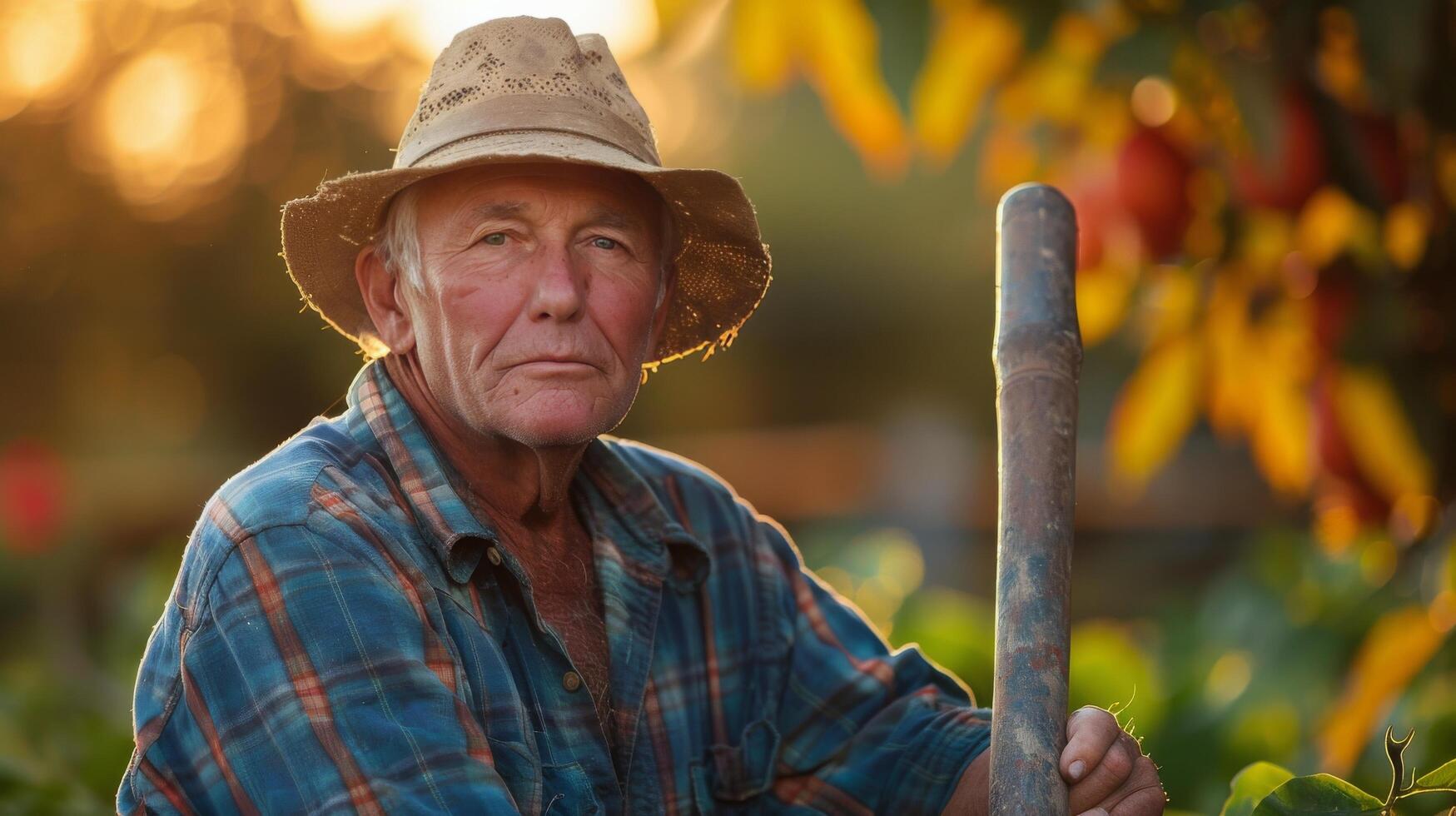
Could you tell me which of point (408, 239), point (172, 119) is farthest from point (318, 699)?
point (172, 119)

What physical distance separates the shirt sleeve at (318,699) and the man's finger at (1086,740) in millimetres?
556

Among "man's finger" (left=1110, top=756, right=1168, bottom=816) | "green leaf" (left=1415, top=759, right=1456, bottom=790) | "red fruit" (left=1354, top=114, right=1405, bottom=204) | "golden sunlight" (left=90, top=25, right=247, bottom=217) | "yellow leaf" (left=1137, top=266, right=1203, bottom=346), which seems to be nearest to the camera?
"green leaf" (left=1415, top=759, right=1456, bottom=790)

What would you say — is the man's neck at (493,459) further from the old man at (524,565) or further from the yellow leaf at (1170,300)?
the yellow leaf at (1170,300)

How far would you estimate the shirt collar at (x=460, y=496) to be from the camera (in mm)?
1777

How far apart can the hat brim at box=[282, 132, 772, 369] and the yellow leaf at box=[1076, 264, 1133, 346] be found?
0.64 meters

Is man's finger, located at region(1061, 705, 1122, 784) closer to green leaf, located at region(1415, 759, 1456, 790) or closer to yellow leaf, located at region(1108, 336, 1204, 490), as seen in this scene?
green leaf, located at region(1415, 759, 1456, 790)

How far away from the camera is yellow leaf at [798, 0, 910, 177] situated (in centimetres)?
220

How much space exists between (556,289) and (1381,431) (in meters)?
1.36

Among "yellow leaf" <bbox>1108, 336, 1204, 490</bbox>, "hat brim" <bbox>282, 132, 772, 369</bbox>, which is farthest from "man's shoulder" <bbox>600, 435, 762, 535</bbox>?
"yellow leaf" <bbox>1108, 336, 1204, 490</bbox>

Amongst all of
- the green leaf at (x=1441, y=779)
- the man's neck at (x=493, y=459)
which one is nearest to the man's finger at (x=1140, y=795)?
the green leaf at (x=1441, y=779)

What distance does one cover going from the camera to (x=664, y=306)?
7.07 feet

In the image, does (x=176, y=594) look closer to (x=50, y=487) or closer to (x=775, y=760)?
(x=775, y=760)

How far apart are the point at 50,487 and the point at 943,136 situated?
171 inches

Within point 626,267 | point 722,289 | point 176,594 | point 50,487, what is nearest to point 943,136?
point 722,289
